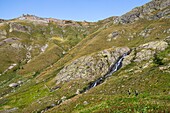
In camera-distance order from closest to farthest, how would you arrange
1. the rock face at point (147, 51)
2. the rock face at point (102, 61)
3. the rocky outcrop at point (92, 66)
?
the rock face at point (147, 51) → the rock face at point (102, 61) → the rocky outcrop at point (92, 66)

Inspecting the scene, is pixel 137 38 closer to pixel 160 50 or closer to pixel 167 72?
pixel 160 50

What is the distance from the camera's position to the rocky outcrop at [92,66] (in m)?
132

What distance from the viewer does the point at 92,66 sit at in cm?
13675

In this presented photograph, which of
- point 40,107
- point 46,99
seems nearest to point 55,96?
point 46,99

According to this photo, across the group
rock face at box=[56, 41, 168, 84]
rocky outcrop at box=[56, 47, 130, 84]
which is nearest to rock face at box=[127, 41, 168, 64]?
rock face at box=[56, 41, 168, 84]

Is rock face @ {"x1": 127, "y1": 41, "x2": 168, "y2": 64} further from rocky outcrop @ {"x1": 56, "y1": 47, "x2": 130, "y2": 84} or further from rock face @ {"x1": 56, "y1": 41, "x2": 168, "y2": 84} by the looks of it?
rocky outcrop @ {"x1": 56, "y1": 47, "x2": 130, "y2": 84}

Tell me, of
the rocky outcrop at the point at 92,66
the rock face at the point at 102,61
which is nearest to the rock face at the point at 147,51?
the rock face at the point at 102,61

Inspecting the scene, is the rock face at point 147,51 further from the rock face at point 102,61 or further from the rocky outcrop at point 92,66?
the rocky outcrop at point 92,66

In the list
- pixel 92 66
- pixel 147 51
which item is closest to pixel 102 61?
pixel 92 66

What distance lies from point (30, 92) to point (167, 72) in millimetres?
89474

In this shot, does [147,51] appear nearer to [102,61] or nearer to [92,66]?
[102,61]

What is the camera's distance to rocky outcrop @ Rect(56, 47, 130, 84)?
132 metres

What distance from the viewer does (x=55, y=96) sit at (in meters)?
114

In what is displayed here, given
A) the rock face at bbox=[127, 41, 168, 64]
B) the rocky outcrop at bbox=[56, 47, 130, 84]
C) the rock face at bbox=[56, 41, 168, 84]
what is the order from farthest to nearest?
the rocky outcrop at bbox=[56, 47, 130, 84] → the rock face at bbox=[56, 41, 168, 84] → the rock face at bbox=[127, 41, 168, 64]
